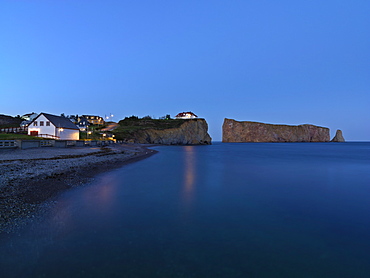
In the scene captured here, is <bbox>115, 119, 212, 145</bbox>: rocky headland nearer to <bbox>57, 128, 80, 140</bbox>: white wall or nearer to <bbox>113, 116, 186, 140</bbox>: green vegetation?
<bbox>113, 116, 186, 140</bbox>: green vegetation

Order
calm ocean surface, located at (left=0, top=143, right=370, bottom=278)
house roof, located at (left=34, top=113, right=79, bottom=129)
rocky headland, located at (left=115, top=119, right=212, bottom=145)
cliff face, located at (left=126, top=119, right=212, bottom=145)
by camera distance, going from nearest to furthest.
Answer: calm ocean surface, located at (left=0, top=143, right=370, bottom=278) → house roof, located at (left=34, top=113, right=79, bottom=129) → rocky headland, located at (left=115, top=119, right=212, bottom=145) → cliff face, located at (left=126, top=119, right=212, bottom=145)

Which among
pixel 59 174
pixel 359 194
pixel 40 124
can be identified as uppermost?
pixel 40 124

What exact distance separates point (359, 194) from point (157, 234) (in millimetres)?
15571

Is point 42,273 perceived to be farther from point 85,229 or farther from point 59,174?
point 59,174

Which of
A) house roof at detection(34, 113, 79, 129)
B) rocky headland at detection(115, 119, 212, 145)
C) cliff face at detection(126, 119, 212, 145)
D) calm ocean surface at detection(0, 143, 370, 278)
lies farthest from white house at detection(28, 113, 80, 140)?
calm ocean surface at detection(0, 143, 370, 278)

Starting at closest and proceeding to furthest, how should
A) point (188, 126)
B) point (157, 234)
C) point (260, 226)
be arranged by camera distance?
point (157, 234)
point (260, 226)
point (188, 126)

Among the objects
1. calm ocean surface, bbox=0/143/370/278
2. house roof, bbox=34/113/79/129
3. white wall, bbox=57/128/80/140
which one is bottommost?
calm ocean surface, bbox=0/143/370/278

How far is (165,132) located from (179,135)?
9.79 metres

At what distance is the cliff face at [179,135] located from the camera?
335 ft

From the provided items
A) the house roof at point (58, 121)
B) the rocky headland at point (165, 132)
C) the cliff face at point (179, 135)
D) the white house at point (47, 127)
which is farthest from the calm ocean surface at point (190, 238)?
the cliff face at point (179, 135)

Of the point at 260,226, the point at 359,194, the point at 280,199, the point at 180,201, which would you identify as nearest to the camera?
the point at 260,226

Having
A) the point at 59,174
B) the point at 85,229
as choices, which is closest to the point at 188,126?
the point at 59,174

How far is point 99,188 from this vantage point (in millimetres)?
13516

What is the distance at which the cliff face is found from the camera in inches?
4021
